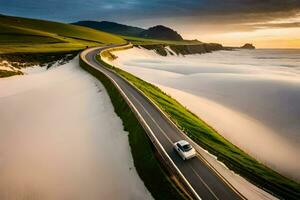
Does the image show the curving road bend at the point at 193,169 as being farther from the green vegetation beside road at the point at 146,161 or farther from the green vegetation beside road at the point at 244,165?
the green vegetation beside road at the point at 244,165

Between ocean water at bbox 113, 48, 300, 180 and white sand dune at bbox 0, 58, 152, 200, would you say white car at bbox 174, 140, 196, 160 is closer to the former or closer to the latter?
white sand dune at bbox 0, 58, 152, 200

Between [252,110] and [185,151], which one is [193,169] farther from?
[252,110]

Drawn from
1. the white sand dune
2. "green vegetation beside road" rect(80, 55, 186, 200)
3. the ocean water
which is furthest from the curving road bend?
the ocean water

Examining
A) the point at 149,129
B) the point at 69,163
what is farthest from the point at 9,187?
the point at 149,129

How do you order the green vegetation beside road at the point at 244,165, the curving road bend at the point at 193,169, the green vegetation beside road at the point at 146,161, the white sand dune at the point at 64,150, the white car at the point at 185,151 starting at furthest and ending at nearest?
the white car at the point at 185,151, the green vegetation beside road at the point at 244,165, the white sand dune at the point at 64,150, the green vegetation beside road at the point at 146,161, the curving road bend at the point at 193,169

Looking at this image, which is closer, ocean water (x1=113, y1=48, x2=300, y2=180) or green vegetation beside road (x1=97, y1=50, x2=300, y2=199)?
green vegetation beside road (x1=97, y1=50, x2=300, y2=199)

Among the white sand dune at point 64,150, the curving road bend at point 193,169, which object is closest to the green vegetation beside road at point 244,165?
the curving road bend at point 193,169

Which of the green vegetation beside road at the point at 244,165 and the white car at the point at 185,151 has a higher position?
the white car at the point at 185,151
